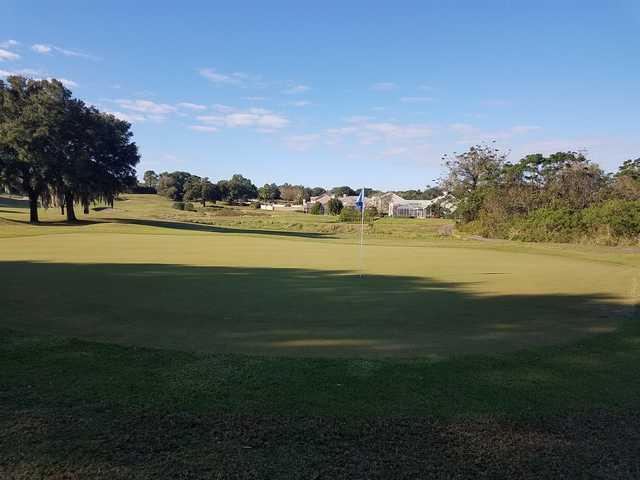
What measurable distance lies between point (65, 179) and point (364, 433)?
4472 cm

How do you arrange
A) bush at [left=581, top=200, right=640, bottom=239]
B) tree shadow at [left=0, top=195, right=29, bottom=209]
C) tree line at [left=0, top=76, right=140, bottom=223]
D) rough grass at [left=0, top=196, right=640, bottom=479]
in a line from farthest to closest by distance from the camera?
tree shadow at [left=0, top=195, right=29, bottom=209], tree line at [left=0, top=76, right=140, bottom=223], bush at [left=581, top=200, right=640, bottom=239], rough grass at [left=0, top=196, right=640, bottom=479]

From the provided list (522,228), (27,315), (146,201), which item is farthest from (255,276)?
(146,201)

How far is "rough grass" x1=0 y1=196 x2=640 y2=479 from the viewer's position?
3730 millimetres

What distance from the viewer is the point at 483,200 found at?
4484 centimetres

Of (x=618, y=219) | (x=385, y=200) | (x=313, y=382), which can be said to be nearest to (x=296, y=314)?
(x=313, y=382)

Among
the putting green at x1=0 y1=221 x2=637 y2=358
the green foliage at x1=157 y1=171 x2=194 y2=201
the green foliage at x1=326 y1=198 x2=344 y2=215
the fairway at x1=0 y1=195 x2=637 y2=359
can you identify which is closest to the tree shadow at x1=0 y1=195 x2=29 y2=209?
the green foliage at x1=157 y1=171 x2=194 y2=201

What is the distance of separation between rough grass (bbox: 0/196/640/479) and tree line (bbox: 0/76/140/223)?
34407mm

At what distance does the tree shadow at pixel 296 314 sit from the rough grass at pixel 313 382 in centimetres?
5

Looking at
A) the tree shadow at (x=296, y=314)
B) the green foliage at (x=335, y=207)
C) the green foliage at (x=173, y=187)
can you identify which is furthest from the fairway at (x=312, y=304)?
the green foliage at (x=173, y=187)

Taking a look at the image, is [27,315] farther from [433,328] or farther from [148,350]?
[433,328]

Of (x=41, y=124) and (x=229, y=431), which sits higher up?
(x=41, y=124)

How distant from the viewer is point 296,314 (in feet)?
28.5

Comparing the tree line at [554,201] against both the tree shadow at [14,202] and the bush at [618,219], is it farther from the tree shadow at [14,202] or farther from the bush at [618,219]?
the tree shadow at [14,202]

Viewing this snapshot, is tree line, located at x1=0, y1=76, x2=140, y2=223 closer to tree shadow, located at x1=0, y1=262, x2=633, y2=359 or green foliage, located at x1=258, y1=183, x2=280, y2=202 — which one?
tree shadow, located at x1=0, y1=262, x2=633, y2=359
